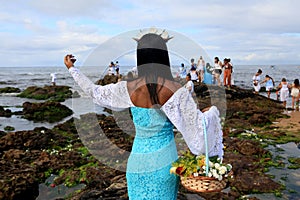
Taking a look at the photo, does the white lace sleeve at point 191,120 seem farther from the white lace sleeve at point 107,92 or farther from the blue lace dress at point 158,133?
the white lace sleeve at point 107,92

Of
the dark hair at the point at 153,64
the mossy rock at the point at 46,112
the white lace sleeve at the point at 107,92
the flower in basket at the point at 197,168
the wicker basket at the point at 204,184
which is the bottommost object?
the mossy rock at the point at 46,112

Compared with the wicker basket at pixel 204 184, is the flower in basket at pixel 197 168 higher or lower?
higher

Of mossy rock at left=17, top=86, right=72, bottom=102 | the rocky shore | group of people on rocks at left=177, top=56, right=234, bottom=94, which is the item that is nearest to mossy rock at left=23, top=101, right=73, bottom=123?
the rocky shore

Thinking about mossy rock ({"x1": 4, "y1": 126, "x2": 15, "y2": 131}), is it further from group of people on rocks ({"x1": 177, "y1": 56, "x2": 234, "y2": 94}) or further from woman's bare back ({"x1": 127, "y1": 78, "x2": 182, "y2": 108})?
woman's bare back ({"x1": 127, "y1": 78, "x2": 182, "y2": 108})

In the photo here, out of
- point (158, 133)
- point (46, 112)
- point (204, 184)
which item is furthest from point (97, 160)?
point (46, 112)

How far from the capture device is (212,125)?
287 cm

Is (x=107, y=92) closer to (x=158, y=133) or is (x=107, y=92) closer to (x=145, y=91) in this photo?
(x=145, y=91)

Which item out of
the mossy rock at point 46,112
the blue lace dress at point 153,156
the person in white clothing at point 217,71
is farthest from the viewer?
the person in white clothing at point 217,71

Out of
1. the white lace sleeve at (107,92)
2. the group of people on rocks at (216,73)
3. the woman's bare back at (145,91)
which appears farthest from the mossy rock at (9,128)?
the woman's bare back at (145,91)

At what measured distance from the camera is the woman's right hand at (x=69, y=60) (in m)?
3.22

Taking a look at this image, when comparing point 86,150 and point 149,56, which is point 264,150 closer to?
point 86,150

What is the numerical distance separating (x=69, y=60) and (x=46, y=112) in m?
15.9

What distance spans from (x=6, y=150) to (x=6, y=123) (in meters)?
6.25

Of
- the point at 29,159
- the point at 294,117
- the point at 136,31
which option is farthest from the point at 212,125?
the point at 294,117
